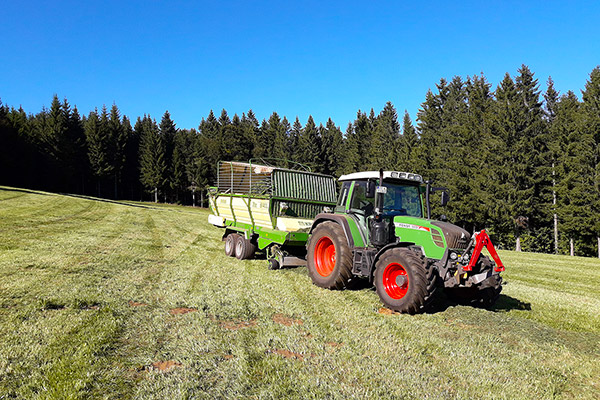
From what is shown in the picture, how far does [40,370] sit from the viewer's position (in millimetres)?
3502

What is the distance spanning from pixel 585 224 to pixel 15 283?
A: 97.2ft

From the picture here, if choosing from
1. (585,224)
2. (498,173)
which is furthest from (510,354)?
(498,173)

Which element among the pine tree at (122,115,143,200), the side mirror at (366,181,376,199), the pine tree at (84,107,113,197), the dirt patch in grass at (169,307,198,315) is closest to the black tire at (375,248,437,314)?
the side mirror at (366,181,376,199)

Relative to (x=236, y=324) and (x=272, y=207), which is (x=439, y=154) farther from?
(x=236, y=324)

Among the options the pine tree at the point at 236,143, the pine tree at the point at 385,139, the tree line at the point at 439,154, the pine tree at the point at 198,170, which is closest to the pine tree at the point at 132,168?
the tree line at the point at 439,154

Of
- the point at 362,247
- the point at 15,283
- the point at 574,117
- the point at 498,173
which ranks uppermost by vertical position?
the point at 574,117

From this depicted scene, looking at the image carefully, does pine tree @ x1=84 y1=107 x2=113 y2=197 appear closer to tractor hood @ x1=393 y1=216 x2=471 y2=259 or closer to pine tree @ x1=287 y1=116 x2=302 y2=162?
pine tree @ x1=287 y1=116 x2=302 y2=162

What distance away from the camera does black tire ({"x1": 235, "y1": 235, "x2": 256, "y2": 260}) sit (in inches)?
422

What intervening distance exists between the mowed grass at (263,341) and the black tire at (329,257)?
0.30 metres

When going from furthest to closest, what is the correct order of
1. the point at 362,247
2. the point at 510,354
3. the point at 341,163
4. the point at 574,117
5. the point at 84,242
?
the point at 341,163 < the point at 574,117 < the point at 84,242 < the point at 362,247 < the point at 510,354

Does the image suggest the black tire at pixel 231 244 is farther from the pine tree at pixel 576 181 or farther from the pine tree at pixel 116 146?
the pine tree at pixel 116 146

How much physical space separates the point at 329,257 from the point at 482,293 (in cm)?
306

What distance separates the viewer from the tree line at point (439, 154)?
2614 cm

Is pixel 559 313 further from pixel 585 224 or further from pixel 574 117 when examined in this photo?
pixel 574 117
